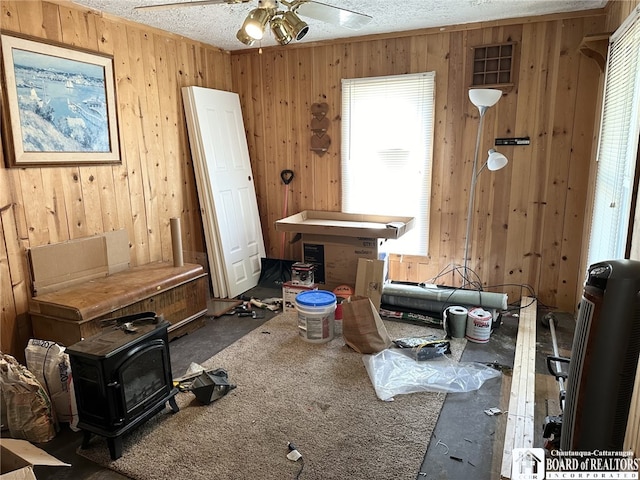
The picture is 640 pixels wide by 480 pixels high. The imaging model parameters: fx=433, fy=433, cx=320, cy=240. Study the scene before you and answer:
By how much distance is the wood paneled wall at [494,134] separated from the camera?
3.53 metres

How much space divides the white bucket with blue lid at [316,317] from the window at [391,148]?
124 centimetres

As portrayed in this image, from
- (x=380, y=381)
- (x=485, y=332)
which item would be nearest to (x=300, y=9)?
(x=380, y=381)

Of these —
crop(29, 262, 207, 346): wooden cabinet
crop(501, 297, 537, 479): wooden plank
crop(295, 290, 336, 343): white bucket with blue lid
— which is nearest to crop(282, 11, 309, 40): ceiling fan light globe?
crop(295, 290, 336, 343): white bucket with blue lid

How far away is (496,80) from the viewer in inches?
146

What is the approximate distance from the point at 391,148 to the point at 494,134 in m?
0.92

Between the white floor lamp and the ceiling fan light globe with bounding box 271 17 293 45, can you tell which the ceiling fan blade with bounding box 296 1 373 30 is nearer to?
the ceiling fan light globe with bounding box 271 17 293 45

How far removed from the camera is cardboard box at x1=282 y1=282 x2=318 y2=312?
3.81 meters

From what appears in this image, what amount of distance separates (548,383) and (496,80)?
2.48 metres

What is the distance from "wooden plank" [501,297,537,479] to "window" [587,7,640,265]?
708 mm

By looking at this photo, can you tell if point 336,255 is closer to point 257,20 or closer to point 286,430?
point 286,430

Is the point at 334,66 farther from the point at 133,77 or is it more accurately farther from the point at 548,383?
the point at 548,383

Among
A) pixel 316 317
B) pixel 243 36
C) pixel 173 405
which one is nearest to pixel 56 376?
pixel 173 405

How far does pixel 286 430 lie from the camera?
2.24 meters

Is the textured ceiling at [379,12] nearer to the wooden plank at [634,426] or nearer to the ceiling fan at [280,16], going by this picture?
the ceiling fan at [280,16]
